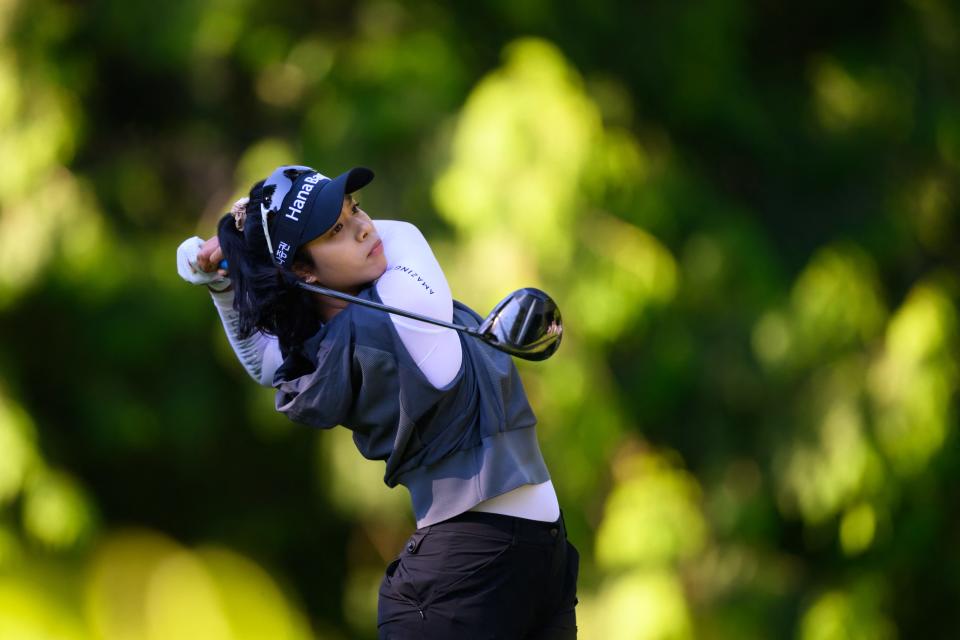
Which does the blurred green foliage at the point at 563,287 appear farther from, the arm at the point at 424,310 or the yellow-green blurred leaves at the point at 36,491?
the arm at the point at 424,310

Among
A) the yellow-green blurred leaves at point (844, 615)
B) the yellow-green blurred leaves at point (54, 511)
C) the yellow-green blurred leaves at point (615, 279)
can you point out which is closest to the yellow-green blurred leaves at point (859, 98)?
the yellow-green blurred leaves at point (615, 279)

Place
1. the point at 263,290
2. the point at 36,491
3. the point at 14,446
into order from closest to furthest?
the point at 263,290, the point at 14,446, the point at 36,491

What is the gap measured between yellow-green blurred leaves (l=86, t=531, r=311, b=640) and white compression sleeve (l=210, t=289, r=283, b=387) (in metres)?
4.16

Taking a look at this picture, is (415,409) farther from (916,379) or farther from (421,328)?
(916,379)

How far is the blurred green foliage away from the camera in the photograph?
17.0ft

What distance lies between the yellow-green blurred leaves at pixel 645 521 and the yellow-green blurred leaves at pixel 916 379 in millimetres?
982

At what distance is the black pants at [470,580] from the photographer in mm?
2037

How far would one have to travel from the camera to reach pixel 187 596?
6258 millimetres

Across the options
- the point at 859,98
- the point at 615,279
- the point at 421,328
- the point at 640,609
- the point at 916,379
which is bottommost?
the point at 421,328

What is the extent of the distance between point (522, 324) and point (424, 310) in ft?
0.53

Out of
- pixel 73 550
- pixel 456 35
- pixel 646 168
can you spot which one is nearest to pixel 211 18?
pixel 456 35

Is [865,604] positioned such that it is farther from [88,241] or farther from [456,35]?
[88,241]

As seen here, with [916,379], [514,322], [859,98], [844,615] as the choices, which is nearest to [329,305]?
[514,322]

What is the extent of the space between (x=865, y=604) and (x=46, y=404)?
13.3 feet
